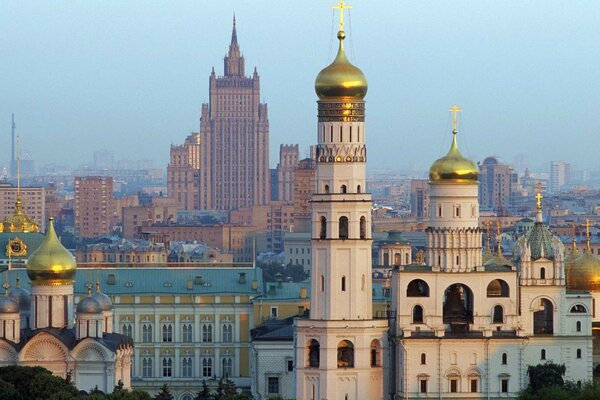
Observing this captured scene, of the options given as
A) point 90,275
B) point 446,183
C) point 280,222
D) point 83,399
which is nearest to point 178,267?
point 90,275

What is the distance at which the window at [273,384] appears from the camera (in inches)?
3093

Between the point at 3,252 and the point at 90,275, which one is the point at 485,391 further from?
the point at 3,252

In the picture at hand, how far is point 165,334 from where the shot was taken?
8475 centimetres

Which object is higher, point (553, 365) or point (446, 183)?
point (446, 183)

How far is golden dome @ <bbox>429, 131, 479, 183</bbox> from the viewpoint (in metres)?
71.7

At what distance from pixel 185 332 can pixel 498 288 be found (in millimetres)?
15875

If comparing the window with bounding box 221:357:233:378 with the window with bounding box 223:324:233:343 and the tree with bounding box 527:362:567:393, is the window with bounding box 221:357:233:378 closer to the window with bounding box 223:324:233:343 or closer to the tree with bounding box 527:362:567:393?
the window with bounding box 223:324:233:343

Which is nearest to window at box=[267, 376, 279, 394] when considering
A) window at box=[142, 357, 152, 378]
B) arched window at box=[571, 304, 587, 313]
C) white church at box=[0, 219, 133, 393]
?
white church at box=[0, 219, 133, 393]

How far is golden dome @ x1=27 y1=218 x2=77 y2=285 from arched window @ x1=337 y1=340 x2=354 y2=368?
30.8 feet

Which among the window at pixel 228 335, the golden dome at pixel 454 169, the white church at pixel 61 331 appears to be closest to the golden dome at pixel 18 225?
the window at pixel 228 335

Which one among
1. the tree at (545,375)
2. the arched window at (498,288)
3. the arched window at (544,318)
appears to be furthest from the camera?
the arched window at (544,318)

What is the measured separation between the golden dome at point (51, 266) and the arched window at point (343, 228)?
904cm

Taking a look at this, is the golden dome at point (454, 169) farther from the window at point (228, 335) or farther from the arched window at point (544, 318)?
the window at point (228, 335)

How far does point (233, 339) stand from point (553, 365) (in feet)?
54.2
